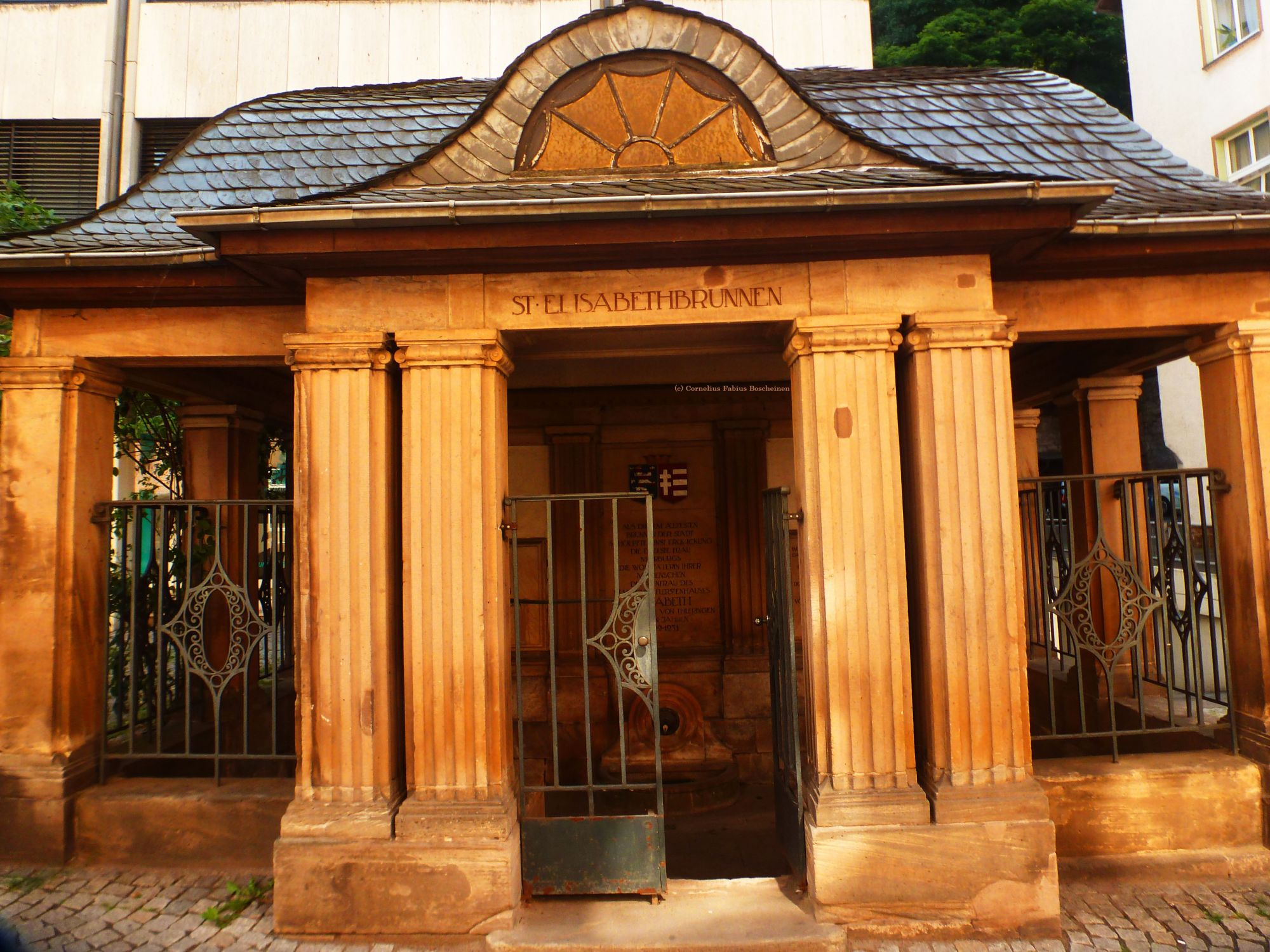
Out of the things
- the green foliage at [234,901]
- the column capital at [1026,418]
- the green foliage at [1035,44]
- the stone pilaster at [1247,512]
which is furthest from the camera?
the green foliage at [1035,44]

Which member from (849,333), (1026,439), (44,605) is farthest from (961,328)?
(44,605)

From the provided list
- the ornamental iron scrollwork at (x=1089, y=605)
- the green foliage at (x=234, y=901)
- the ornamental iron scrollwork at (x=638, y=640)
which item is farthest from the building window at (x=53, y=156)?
the ornamental iron scrollwork at (x=1089, y=605)

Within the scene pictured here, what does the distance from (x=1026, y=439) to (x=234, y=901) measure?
23.9 ft

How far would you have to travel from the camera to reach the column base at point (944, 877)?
12.2ft

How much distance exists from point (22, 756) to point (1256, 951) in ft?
21.1

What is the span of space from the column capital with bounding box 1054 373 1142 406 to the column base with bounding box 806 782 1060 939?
3.93 metres

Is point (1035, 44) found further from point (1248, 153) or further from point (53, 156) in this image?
point (53, 156)

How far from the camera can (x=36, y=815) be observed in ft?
14.7

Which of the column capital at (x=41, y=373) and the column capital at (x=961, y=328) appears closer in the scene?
the column capital at (x=961, y=328)

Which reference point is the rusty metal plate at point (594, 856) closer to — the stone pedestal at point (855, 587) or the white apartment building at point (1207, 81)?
the stone pedestal at point (855, 587)

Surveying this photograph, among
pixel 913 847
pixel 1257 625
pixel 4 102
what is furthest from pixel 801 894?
pixel 4 102

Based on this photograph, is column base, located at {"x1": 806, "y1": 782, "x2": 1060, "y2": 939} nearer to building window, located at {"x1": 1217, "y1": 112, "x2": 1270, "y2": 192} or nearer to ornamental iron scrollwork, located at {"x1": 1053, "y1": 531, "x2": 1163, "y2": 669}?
ornamental iron scrollwork, located at {"x1": 1053, "y1": 531, "x2": 1163, "y2": 669}

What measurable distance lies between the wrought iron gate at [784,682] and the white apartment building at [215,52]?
8.67 m

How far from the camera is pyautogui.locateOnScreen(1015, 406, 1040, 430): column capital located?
24.5 feet
